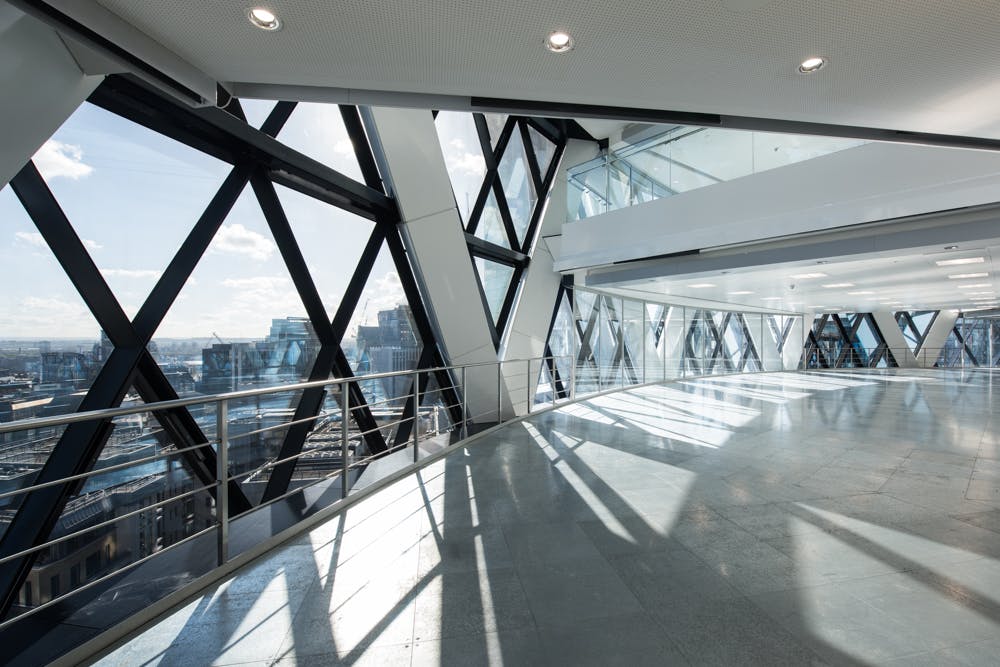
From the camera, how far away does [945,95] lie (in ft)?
5.52

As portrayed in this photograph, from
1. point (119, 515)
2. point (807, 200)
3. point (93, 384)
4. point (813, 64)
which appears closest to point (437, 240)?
point (93, 384)

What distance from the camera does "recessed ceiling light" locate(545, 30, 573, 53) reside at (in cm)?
131

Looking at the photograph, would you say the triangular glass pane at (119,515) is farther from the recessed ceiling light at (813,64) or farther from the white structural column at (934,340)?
the white structural column at (934,340)

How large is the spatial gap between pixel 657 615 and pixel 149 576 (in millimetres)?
1467

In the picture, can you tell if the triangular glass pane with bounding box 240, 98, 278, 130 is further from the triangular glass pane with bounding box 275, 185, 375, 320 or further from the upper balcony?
the upper balcony

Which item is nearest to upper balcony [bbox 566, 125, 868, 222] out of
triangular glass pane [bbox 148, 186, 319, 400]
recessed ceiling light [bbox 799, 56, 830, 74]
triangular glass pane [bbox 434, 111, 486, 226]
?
triangular glass pane [bbox 434, 111, 486, 226]

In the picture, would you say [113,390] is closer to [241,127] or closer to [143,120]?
[143,120]

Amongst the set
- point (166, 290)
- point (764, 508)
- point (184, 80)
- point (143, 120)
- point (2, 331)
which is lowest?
point (764, 508)

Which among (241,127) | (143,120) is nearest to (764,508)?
(241,127)

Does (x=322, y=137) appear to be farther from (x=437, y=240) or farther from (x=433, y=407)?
(x=433, y=407)

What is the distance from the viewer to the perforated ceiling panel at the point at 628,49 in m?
1.21

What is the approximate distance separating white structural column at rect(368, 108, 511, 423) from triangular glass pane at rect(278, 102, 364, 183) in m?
0.24

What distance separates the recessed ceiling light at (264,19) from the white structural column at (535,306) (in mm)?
4309

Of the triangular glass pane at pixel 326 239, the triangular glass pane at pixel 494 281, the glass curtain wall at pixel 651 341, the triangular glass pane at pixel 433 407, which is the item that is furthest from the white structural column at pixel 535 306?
the triangular glass pane at pixel 326 239
